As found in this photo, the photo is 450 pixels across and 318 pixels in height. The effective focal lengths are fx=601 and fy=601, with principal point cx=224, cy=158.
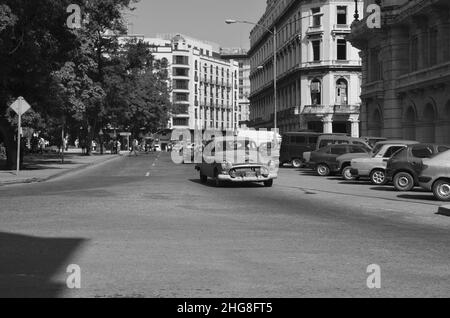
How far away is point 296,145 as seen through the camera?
119ft

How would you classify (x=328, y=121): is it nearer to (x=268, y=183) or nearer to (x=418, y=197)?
(x=268, y=183)

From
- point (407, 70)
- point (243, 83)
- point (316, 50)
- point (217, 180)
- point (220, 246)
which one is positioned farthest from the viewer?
point (243, 83)

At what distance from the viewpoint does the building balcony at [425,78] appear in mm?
35531

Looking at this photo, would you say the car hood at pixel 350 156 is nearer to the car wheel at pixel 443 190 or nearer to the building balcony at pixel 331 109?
the car wheel at pixel 443 190

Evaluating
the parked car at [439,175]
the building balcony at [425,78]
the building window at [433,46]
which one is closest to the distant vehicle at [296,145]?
the building balcony at [425,78]

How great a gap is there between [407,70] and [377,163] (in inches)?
892

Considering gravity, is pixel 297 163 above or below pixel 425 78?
below

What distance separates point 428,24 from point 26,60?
84.3 ft

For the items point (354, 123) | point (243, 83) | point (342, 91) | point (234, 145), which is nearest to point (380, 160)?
point (234, 145)

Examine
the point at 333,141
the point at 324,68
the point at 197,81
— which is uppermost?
the point at 197,81

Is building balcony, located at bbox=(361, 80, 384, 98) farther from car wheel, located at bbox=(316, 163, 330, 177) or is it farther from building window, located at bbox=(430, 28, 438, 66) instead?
car wheel, located at bbox=(316, 163, 330, 177)

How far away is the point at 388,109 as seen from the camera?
44094 mm

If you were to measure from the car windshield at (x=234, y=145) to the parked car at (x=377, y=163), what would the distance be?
14.9 ft

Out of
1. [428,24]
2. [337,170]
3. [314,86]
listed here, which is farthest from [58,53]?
[314,86]
